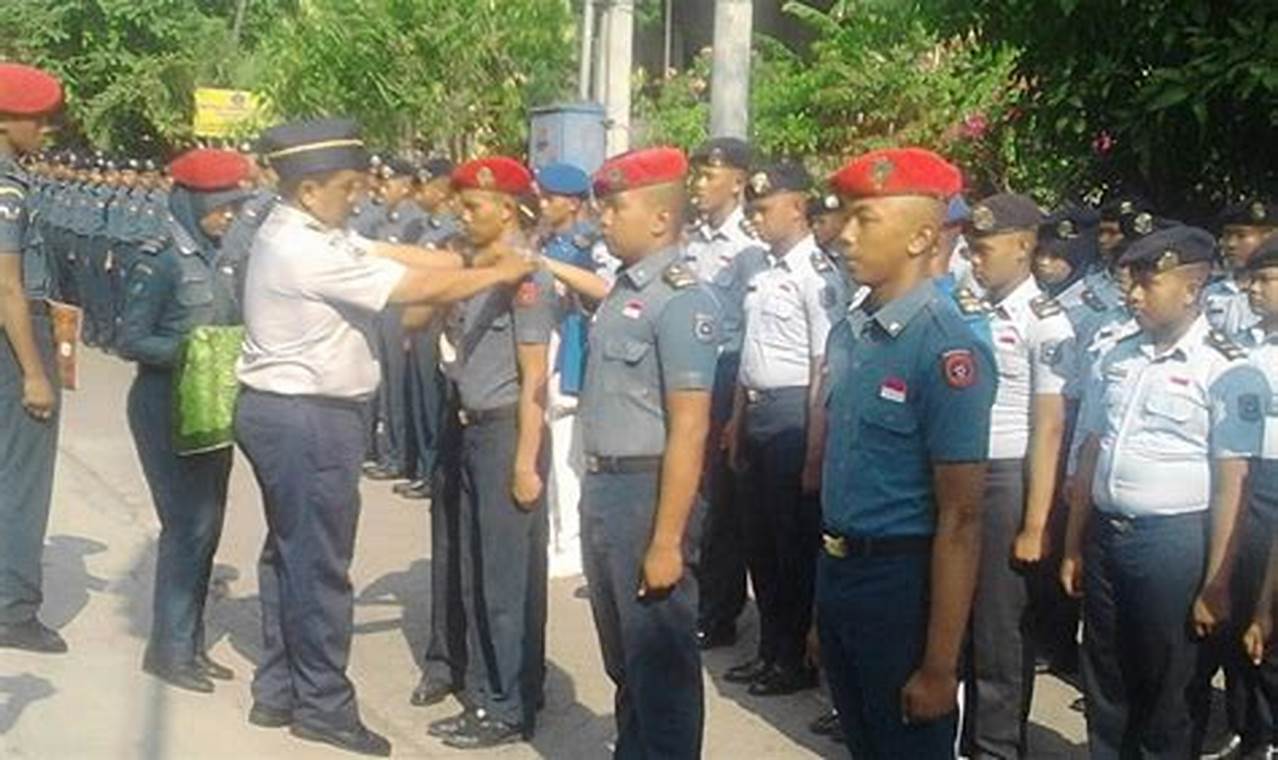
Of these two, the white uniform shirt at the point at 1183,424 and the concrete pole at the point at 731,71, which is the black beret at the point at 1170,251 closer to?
the white uniform shirt at the point at 1183,424

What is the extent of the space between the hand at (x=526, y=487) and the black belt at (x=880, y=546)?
6.76 ft

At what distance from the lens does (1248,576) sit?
229 inches

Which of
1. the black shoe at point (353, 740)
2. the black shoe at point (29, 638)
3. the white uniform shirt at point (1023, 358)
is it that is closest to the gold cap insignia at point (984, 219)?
the white uniform shirt at point (1023, 358)

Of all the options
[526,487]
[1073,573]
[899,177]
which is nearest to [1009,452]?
[1073,573]

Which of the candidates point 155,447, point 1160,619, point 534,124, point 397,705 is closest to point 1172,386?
point 1160,619

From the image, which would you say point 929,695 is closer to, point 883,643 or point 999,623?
point 883,643

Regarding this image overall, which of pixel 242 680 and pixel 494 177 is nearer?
pixel 494 177

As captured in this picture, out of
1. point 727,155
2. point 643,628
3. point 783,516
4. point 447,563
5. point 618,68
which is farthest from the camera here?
point 618,68

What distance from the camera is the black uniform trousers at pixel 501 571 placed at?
6168 mm

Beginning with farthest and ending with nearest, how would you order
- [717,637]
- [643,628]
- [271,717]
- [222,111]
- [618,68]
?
[222,111], [618,68], [717,637], [271,717], [643,628]

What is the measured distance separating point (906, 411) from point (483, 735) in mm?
2779

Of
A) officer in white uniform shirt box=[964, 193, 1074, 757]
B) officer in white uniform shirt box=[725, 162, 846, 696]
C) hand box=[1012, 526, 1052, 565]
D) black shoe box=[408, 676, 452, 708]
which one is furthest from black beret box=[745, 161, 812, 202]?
black shoe box=[408, 676, 452, 708]

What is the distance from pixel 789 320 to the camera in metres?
6.88

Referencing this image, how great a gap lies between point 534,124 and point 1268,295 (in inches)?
306
